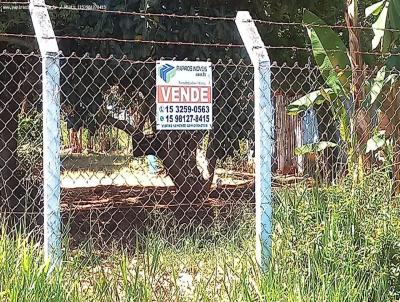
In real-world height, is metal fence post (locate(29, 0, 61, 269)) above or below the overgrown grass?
above

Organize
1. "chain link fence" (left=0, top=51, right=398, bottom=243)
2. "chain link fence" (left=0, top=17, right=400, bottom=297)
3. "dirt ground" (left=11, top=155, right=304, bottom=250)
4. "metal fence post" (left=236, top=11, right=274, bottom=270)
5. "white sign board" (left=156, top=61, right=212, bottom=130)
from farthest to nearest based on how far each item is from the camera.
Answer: "dirt ground" (left=11, top=155, right=304, bottom=250) < "chain link fence" (left=0, top=51, right=398, bottom=243) < "chain link fence" (left=0, top=17, right=400, bottom=297) < "metal fence post" (left=236, top=11, right=274, bottom=270) < "white sign board" (left=156, top=61, right=212, bottom=130)

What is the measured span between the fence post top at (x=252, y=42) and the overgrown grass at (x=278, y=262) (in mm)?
838

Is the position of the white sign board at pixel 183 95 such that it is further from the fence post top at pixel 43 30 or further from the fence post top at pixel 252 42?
the fence post top at pixel 43 30

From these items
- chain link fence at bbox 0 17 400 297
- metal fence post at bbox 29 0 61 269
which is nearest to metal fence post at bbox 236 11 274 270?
chain link fence at bbox 0 17 400 297

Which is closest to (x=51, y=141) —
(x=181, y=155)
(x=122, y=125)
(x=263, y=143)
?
(x=263, y=143)

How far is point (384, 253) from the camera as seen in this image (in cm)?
380

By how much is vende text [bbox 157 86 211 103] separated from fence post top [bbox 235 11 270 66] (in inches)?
13.2

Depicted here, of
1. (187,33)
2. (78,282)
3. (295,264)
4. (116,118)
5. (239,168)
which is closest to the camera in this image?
(78,282)

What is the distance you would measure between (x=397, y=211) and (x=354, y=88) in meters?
1.57

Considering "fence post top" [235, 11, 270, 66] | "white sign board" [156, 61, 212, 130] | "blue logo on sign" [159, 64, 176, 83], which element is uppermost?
"fence post top" [235, 11, 270, 66]

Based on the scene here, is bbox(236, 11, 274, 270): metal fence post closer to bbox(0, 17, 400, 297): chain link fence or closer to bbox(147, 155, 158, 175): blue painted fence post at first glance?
bbox(0, 17, 400, 297): chain link fence

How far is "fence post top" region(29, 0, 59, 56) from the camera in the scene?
3.38 m

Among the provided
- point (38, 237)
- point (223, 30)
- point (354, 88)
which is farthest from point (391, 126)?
point (38, 237)

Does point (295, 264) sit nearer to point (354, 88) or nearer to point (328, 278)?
point (328, 278)
